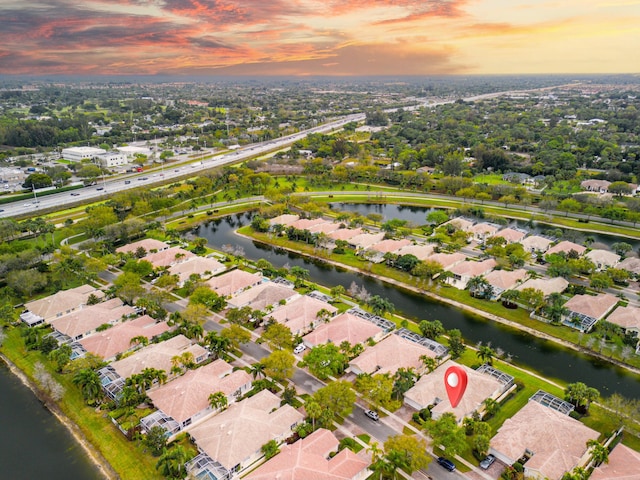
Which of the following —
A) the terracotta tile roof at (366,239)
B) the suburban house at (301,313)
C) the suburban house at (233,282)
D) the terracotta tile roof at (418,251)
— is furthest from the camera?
the terracotta tile roof at (366,239)

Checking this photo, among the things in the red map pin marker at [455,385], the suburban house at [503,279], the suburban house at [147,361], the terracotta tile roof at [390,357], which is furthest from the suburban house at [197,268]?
the suburban house at [503,279]

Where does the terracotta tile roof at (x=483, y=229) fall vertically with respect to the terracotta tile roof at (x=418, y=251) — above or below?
above

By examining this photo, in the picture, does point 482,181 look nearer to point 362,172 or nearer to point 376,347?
point 362,172

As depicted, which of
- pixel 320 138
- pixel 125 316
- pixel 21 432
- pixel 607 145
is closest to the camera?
pixel 21 432

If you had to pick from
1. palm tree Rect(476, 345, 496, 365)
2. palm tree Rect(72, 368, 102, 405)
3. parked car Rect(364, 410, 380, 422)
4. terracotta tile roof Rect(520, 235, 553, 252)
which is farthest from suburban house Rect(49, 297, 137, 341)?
terracotta tile roof Rect(520, 235, 553, 252)

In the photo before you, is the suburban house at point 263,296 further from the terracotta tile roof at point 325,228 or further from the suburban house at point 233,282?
the terracotta tile roof at point 325,228

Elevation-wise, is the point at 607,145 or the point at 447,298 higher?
the point at 607,145

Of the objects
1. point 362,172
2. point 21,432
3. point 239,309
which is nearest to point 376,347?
point 239,309
